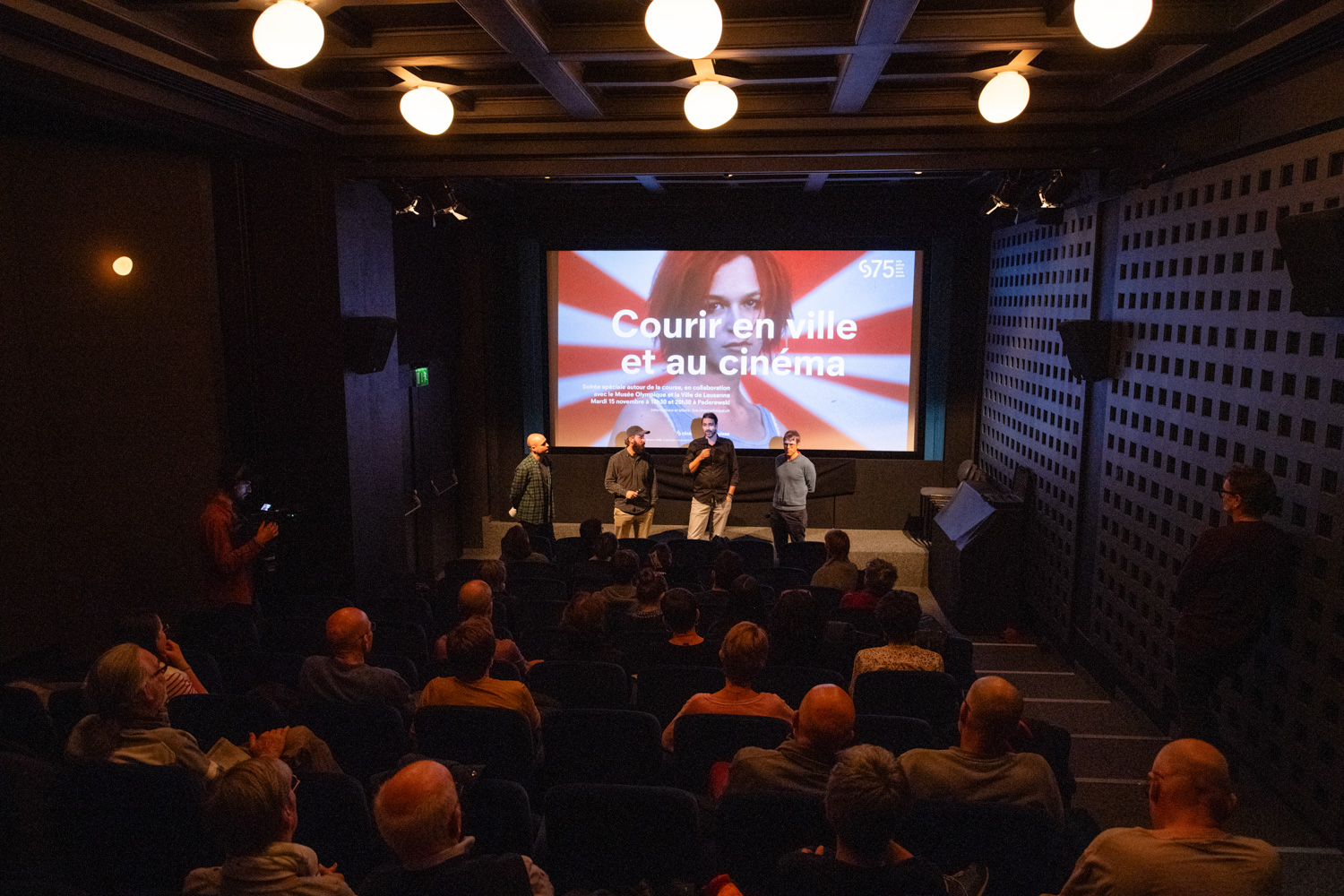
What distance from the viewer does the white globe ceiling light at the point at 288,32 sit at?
3.41m

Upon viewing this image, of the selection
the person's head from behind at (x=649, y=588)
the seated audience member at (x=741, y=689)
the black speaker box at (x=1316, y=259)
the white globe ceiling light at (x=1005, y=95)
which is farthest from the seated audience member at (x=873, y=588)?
the white globe ceiling light at (x=1005, y=95)

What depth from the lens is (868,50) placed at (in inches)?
173

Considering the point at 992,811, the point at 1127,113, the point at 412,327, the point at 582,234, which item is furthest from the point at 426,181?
the point at 992,811

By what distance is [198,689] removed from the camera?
12.3ft

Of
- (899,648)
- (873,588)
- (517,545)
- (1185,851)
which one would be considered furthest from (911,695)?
(517,545)

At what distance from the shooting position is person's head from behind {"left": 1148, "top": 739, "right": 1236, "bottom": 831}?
2.25 m

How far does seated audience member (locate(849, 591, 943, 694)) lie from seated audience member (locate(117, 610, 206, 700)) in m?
2.71

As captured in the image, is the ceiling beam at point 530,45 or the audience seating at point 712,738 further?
the ceiling beam at point 530,45

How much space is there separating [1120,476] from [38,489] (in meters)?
7.19

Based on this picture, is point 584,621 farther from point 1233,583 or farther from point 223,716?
point 1233,583

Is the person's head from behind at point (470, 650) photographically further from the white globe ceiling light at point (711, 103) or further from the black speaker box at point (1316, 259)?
the black speaker box at point (1316, 259)

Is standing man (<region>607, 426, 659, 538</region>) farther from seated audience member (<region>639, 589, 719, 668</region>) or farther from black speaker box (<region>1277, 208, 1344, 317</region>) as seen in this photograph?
black speaker box (<region>1277, 208, 1344, 317</region>)

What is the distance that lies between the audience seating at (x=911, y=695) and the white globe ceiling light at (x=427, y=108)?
3.53m

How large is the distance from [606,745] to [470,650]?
0.62m
